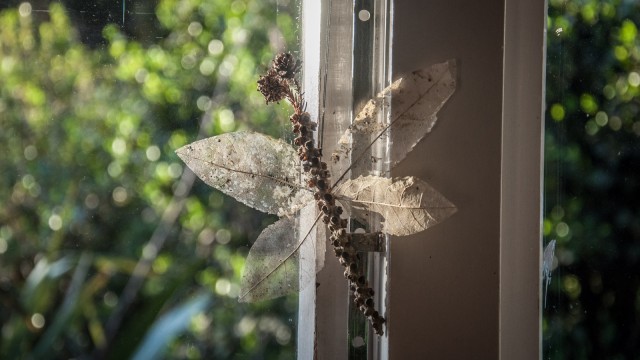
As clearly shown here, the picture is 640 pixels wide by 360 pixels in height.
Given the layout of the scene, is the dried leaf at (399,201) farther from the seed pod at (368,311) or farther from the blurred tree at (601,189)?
the blurred tree at (601,189)


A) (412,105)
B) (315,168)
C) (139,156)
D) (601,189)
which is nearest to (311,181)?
(315,168)

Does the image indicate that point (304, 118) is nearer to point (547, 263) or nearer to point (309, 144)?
point (309, 144)

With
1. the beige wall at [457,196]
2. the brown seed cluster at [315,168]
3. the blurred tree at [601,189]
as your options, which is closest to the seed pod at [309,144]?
the brown seed cluster at [315,168]

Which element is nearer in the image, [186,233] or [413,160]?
[413,160]

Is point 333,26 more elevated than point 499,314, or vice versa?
point 333,26

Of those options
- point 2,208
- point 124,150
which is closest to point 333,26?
point 124,150

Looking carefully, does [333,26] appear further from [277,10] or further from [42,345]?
[42,345]
